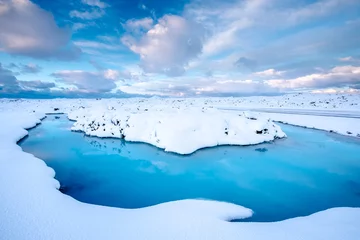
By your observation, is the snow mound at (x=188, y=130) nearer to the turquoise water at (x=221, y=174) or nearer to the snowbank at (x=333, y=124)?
the turquoise water at (x=221, y=174)

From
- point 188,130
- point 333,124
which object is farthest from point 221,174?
point 333,124

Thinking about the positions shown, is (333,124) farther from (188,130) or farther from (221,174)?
(221,174)

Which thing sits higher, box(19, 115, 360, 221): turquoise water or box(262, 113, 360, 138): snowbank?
box(262, 113, 360, 138): snowbank

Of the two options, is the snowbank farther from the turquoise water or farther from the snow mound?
the snow mound

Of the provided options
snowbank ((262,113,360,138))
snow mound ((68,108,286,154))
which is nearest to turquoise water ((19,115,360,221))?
snow mound ((68,108,286,154))

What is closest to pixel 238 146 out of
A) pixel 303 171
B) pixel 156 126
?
pixel 303 171

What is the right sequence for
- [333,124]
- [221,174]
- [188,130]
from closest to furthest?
[221,174] → [188,130] → [333,124]

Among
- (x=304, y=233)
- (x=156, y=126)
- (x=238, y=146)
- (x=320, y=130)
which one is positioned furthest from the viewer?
(x=320, y=130)

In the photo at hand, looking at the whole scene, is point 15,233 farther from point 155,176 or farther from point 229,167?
point 229,167
